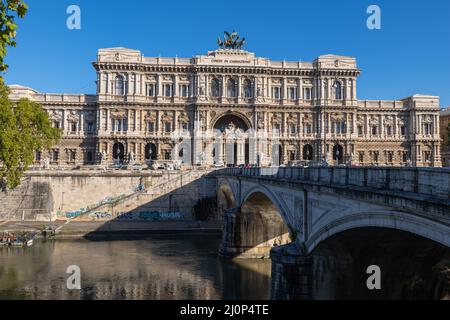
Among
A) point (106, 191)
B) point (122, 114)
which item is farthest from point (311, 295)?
point (122, 114)

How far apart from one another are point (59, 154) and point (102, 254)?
1586 inches

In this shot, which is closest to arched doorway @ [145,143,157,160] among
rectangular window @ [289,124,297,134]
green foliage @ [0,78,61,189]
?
green foliage @ [0,78,61,189]

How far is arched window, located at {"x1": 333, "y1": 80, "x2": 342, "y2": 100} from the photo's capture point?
78.6 meters

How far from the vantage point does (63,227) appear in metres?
49.9

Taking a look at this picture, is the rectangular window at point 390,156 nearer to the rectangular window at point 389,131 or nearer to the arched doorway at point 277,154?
the rectangular window at point 389,131

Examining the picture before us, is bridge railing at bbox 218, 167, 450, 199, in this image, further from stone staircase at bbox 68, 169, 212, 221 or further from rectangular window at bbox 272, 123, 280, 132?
rectangular window at bbox 272, 123, 280, 132

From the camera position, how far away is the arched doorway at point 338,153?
7812cm

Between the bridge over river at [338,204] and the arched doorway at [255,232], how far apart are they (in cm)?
111

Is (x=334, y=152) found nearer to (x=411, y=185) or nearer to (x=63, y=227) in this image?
(x=63, y=227)

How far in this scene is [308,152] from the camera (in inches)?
3073

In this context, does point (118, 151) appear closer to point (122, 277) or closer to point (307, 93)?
point (307, 93)

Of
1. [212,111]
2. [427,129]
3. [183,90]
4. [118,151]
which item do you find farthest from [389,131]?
[118,151]

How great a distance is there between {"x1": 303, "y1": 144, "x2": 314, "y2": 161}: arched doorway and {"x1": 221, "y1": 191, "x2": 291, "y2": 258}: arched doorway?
39.9 metres

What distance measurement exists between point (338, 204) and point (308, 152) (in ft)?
206
